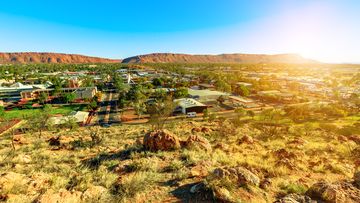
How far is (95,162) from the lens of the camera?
11914 mm

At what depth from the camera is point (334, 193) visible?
6.50 m

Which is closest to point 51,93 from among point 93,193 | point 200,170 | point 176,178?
point 93,193

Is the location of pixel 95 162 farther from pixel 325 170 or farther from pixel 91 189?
pixel 325 170

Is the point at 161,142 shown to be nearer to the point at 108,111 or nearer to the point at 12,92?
the point at 108,111

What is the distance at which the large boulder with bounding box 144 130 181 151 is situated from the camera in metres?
13.4

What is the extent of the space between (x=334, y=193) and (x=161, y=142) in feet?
30.6

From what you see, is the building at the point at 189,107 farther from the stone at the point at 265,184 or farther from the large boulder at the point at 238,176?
the large boulder at the point at 238,176

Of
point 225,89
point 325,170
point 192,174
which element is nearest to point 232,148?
point 325,170

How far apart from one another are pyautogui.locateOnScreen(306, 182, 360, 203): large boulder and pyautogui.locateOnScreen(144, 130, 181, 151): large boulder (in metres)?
8.23

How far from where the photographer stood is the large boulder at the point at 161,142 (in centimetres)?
1343

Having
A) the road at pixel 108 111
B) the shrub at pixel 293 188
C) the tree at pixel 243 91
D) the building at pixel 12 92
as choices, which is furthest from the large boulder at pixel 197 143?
the building at pixel 12 92

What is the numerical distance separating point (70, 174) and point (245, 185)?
7494mm

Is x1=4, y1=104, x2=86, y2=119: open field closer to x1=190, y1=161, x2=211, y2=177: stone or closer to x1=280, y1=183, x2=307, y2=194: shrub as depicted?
x1=190, y1=161, x2=211, y2=177: stone

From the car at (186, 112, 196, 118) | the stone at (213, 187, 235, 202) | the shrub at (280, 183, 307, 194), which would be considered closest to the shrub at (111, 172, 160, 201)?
the stone at (213, 187, 235, 202)
